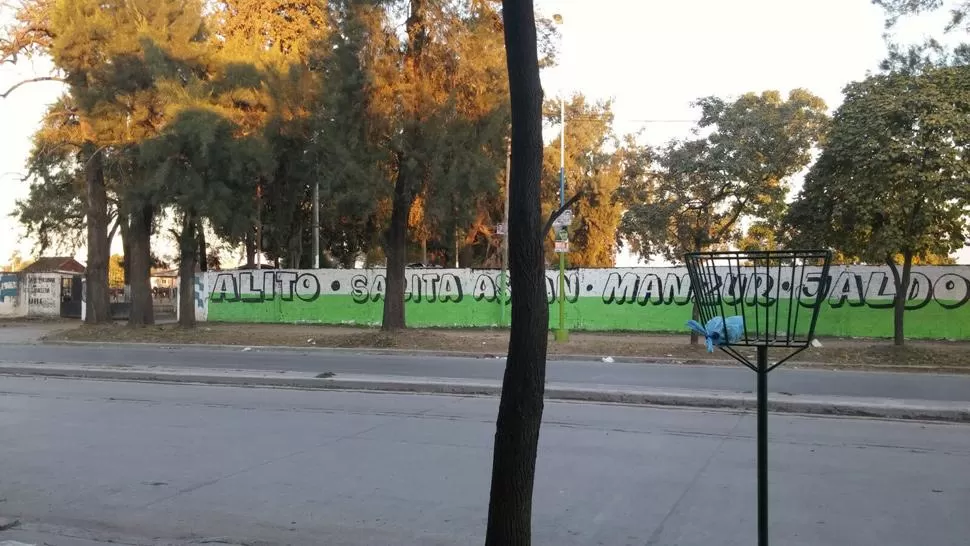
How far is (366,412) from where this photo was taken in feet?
34.6

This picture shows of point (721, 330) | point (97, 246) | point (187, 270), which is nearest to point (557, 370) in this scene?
point (721, 330)

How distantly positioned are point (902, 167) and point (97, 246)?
→ 24202 mm

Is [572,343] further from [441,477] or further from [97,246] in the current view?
[97,246]

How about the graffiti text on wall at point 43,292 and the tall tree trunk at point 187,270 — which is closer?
the tall tree trunk at point 187,270

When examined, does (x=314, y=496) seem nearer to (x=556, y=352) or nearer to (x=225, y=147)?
(x=556, y=352)

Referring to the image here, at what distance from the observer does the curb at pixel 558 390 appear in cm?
1012

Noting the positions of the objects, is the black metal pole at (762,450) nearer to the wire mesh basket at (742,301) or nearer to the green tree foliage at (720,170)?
the wire mesh basket at (742,301)

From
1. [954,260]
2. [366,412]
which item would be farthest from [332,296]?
[954,260]

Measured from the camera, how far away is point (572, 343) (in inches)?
797

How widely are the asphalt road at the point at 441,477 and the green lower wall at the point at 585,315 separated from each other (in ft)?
44.1

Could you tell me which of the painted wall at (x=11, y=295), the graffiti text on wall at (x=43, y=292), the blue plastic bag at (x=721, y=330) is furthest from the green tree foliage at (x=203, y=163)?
the blue plastic bag at (x=721, y=330)

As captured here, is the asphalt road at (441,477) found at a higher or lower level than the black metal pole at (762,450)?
lower

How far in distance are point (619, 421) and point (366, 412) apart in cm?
335

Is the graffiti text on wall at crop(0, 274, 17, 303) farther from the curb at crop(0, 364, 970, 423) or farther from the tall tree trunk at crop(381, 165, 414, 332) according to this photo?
the curb at crop(0, 364, 970, 423)
